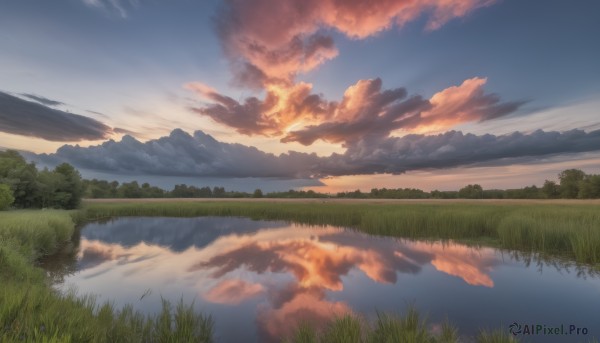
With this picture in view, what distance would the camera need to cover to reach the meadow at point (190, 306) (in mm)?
5148

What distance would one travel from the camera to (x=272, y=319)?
8820 mm

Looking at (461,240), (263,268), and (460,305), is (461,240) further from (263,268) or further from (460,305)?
(263,268)

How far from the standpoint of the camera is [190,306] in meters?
9.26

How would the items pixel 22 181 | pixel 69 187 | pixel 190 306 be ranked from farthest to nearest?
pixel 69 187 → pixel 22 181 → pixel 190 306

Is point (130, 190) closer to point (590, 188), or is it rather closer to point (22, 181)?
point (22, 181)

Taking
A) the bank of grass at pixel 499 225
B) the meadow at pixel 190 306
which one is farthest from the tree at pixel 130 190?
the bank of grass at pixel 499 225

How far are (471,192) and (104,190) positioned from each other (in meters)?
122

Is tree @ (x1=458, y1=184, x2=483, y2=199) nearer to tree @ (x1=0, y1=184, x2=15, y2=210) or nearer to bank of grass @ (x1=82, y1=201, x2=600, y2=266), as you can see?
bank of grass @ (x1=82, y1=201, x2=600, y2=266)

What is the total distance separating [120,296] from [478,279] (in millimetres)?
14242

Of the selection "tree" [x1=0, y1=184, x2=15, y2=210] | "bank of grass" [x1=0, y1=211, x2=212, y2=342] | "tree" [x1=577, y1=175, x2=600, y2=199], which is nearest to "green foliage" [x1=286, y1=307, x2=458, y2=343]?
"bank of grass" [x1=0, y1=211, x2=212, y2=342]

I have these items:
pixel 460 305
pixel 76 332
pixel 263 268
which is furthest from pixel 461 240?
pixel 76 332

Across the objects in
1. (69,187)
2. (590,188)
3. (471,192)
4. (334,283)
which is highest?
(590,188)

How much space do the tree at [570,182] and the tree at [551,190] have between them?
1.86 meters

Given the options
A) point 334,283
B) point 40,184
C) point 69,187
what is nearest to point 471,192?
point 334,283
